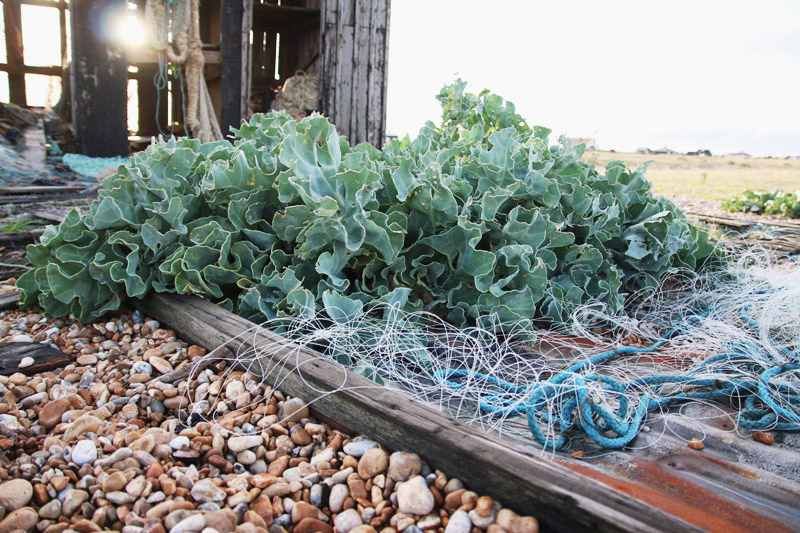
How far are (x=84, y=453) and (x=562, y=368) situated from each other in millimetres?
1446

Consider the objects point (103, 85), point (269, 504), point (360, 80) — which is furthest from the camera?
point (360, 80)

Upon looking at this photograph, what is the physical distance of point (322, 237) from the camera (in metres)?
2.00

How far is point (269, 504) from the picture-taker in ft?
4.06

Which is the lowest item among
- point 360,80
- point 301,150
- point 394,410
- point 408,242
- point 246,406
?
point 246,406

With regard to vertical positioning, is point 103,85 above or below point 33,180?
above

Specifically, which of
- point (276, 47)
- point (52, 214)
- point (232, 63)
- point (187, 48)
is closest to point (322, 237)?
point (52, 214)

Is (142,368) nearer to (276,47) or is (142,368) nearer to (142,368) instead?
(142,368)

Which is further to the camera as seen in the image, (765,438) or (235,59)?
(235,59)

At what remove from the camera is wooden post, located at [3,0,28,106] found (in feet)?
23.2

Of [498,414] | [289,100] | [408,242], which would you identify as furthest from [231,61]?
[498,414]

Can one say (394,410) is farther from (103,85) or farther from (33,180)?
(103,85)

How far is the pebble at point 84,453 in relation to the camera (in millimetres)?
1364

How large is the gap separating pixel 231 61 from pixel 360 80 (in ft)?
4.64

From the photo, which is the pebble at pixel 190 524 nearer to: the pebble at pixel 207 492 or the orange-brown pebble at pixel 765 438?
the pebble at pixel 207 492
